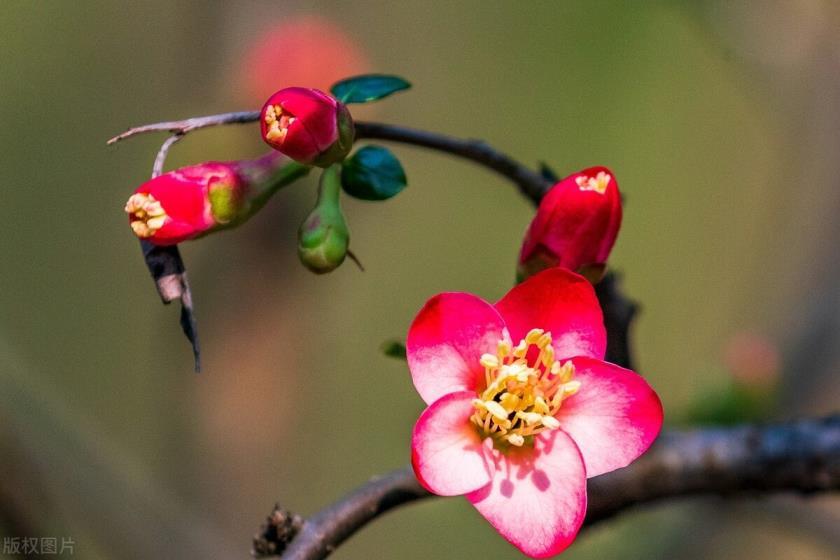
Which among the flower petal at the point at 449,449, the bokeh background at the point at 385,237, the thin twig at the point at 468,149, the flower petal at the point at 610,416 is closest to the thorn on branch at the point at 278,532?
the flower petal at the point at 449,449

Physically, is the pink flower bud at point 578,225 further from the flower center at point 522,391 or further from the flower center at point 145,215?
the flower center at point 145,215

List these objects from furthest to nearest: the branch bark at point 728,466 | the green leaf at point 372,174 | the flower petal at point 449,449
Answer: the branch bark at point 728,466 < the green leaf at point 372,174 < the flower petal at point 449,449

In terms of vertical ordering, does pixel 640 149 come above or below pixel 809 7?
below

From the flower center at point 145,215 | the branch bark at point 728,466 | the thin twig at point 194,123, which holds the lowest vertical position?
the branch bark at point 728,466

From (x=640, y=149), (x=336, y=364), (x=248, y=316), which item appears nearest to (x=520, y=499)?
(x=248, y=316)

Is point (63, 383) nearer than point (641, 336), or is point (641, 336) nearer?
point (63, 383)

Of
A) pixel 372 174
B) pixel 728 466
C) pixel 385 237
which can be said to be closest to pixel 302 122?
pixel 372 174

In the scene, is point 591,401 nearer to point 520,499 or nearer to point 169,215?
point 520,499
